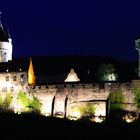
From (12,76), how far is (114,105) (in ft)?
62.2

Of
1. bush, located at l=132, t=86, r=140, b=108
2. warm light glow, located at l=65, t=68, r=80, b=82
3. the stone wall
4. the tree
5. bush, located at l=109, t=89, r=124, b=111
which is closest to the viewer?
bush, located at l=132, t=86, r=140, b=108

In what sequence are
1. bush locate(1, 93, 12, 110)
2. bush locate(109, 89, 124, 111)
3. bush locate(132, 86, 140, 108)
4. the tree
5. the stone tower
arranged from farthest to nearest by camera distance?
the stone tower
the tree
bush locate(1, 93, 12, 110)
bush locate(109, 89, 124, 111)
bush locate(132, 86, 140, 108)

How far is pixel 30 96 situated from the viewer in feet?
374

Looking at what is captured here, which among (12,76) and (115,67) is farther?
(115,67)

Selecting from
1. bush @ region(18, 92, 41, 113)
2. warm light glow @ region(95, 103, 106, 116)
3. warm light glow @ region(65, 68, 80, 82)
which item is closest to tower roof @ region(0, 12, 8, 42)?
warm light glow @ region(65, 68, 80, 82)

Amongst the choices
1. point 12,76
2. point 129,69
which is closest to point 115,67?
point 129,69

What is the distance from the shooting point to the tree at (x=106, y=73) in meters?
125

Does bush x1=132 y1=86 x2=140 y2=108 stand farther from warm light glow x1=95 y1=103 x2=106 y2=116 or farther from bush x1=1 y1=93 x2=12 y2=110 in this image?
bush x1=1 y1=93 x2=12 y2=110

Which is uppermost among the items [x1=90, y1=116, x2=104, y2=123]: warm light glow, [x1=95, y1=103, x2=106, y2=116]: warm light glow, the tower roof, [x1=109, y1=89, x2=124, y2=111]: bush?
the tower roof

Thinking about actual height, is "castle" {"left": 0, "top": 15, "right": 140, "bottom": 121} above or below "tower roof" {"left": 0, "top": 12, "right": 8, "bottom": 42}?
below

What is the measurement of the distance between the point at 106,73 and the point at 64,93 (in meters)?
15.5

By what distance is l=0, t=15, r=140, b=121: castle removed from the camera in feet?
349

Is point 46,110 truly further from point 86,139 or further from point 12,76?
point 86,139

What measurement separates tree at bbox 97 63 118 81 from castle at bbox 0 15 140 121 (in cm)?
614
